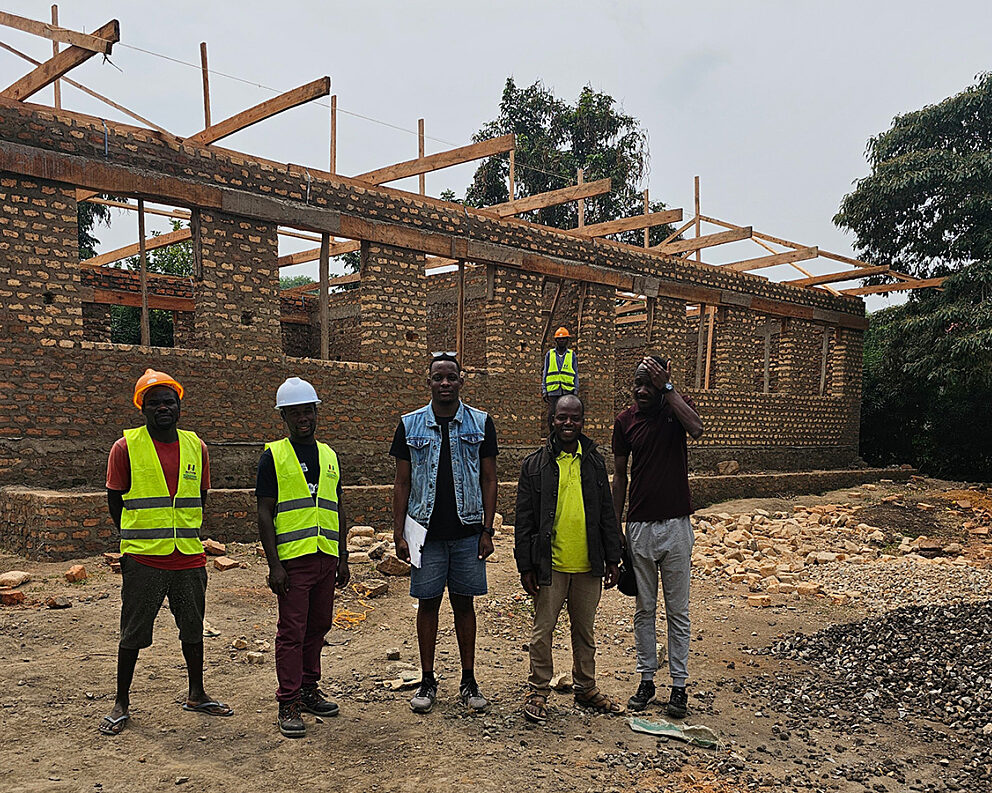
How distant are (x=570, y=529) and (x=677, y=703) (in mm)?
1114

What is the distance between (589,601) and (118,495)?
2.49 m

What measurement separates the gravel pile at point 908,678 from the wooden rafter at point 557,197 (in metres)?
7.96

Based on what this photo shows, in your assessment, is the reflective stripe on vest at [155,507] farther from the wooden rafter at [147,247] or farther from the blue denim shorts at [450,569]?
the wooden rafter at [147,247]

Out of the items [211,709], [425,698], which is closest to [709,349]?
[425,698]

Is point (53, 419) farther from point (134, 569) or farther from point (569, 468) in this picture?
point (569, 468)

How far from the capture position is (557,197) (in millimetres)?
12742

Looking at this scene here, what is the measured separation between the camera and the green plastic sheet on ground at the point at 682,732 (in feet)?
13.1

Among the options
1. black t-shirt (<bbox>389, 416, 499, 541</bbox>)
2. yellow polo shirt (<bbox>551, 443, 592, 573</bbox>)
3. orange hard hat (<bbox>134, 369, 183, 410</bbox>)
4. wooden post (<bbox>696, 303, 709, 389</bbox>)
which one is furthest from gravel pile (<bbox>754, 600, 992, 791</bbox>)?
wooden post (<bbox>696, 303, 709, 389</bbox>)

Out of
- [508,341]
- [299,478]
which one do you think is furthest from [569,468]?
[508,341]

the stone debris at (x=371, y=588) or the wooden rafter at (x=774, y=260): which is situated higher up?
the wooden rafter at (x=774, y=260)

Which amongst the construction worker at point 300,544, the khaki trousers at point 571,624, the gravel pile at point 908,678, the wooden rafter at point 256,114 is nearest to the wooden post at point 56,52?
the wooden rafter at point 256,114

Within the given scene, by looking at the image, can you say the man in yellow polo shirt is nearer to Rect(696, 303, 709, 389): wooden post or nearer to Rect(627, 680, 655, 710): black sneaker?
Rect(627, 680, 655, 710): black sneaker

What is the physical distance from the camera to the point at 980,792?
12.0 ft

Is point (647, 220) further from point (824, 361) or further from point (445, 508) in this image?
point (445, 508)
